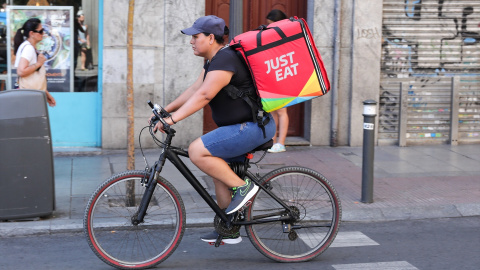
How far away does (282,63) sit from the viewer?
5410 millimetres

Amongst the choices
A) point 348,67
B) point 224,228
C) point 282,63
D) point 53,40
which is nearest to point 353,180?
point 348,67

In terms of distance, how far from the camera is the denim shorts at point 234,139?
17.4 ft

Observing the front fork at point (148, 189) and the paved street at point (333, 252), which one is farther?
the paved street at point (333, 252)

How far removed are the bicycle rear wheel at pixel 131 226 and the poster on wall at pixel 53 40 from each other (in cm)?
558

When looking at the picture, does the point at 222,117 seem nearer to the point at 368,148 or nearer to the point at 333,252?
the point at 333,252

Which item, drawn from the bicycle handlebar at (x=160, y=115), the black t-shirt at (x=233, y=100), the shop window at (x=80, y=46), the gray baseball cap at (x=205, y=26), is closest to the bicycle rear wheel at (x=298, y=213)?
the black t-shirt at (x=233, y=100)

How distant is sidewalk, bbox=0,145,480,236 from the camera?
23.8 feet

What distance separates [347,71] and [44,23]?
457 centimetres

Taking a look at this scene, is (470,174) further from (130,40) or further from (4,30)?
(4,30)

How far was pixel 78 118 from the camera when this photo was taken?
10688 mm

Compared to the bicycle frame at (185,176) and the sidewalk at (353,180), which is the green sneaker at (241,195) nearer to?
the bicycle frame at (185,176)

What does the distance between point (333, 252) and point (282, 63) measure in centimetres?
168

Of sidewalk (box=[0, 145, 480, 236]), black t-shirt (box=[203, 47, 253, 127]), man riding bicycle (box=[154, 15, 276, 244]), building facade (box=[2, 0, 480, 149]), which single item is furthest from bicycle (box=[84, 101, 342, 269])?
building facade (box=[2, 0, 480, 149])

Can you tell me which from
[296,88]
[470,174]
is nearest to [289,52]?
[296,88]
